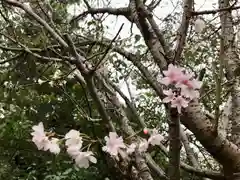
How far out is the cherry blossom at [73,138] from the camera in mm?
1781

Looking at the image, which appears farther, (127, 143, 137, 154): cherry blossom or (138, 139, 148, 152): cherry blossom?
(138, 139, 148, 152): cherry blossom

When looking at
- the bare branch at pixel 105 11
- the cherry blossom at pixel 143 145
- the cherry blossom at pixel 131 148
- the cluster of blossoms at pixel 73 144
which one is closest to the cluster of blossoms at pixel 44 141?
the cluster of blossoms at pixel 73 144

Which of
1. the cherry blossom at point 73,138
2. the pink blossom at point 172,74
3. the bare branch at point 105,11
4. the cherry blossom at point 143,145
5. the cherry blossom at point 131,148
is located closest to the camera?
the pink blossom at point 172,74

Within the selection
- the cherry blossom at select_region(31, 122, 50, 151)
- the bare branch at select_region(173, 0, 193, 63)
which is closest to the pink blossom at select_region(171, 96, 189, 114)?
the bare branch at select_region(173, 0, 193, 63)

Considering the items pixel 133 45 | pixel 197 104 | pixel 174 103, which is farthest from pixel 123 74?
pixel 174 103

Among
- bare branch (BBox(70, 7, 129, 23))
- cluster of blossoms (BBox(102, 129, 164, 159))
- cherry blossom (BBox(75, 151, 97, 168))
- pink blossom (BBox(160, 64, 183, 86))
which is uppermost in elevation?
bare branch (BBox(70, 7, 129, 23))

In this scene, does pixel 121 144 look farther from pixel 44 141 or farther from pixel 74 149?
pixel 44 141

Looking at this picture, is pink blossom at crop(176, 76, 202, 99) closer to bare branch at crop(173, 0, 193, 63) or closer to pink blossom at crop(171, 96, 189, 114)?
pink blossom at crop(171, 96, 189, 114)

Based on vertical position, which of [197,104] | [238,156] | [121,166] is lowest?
[121,166]

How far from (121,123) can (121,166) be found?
622mm

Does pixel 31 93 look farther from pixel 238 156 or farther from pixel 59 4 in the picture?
pixel 238 156

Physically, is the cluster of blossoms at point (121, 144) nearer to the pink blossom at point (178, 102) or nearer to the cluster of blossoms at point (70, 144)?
the cluster of blossoms at point (70, 144)

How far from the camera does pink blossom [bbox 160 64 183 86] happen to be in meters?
1.64

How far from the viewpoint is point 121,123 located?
2.73 m
